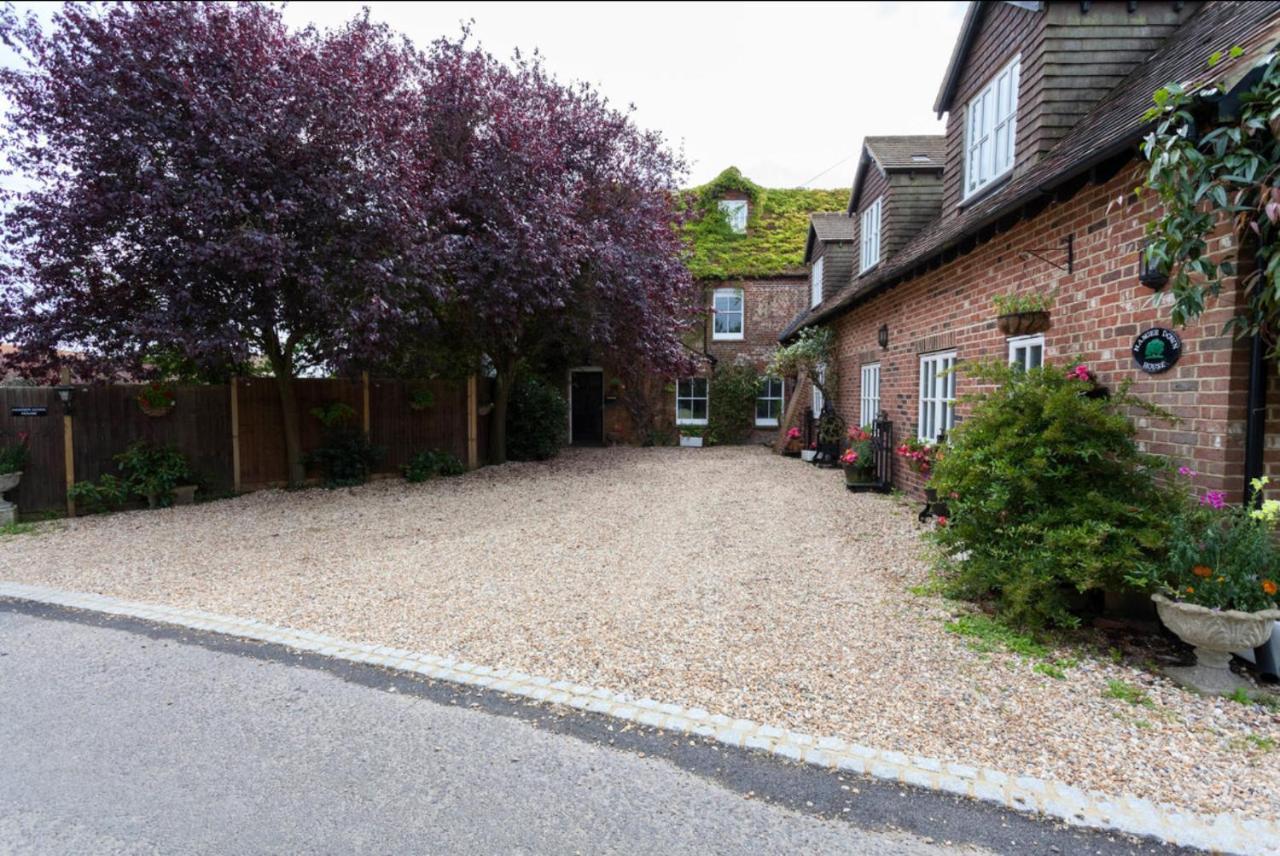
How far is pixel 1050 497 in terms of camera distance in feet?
13.9

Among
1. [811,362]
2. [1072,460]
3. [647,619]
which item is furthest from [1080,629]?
[811,362]

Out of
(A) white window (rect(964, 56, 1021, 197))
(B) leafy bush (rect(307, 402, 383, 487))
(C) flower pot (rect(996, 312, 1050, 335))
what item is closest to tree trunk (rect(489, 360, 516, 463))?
(B) leafy bush (rect(307, 402, 383, 487))

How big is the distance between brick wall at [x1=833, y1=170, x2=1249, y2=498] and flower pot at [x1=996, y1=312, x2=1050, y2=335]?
3.4 inches

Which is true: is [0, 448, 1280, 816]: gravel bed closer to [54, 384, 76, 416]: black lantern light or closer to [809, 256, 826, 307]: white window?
[54, 384, 76, 416]: black lantern light

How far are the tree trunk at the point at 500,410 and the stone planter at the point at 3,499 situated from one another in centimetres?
716

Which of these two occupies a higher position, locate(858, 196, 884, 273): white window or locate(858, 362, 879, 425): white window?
locate(858, 196, 884, 273): white window

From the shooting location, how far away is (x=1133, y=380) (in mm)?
4594

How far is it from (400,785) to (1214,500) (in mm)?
4580

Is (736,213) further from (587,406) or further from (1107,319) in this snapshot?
(1107,319)

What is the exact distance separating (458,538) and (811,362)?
9333mm

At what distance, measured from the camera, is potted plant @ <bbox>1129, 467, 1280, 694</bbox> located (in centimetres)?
329

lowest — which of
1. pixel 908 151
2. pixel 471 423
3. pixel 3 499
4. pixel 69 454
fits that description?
pixel 3 499

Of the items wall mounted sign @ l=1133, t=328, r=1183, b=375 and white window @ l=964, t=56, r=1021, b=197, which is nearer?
wall mounted sign @ l=1133, t=328, r=1183, b=375

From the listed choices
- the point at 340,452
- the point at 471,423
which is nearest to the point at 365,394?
the point at 340,452
